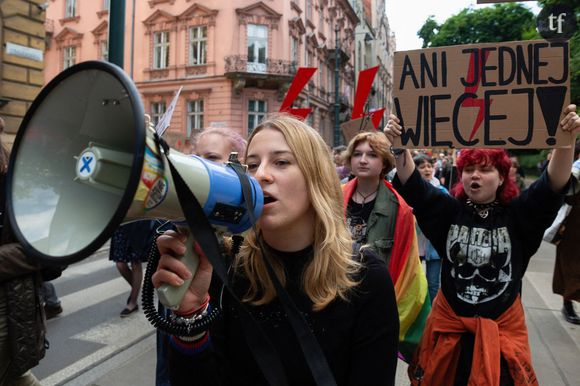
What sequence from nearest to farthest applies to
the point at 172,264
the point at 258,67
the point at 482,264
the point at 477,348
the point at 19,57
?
the point at 172,264
the point at 477,348
the point at 482,264
the point at 19,57
the point at 258,67

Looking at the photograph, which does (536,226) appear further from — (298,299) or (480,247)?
(298,299)

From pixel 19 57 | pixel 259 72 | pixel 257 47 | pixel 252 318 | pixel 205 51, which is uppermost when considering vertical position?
pixel 257 47

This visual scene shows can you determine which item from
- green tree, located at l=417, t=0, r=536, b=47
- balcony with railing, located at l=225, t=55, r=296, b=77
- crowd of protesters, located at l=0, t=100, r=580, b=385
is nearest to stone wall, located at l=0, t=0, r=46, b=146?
crowd of protesters, located at l=0, t=100, r=580, b=385

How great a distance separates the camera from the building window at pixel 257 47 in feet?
77.9

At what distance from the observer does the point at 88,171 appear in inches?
36.4

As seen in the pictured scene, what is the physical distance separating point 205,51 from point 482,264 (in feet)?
76.7

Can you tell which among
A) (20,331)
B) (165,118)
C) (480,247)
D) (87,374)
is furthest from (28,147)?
(87,374)

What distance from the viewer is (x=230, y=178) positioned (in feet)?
3.65

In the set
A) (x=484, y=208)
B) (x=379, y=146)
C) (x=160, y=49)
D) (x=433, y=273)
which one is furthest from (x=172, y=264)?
(x=160, y=49)

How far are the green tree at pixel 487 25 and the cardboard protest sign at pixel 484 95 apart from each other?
86.6 ft

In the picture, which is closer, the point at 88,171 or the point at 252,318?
the point at 88,171

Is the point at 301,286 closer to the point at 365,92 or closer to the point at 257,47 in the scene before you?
the point at 365,92

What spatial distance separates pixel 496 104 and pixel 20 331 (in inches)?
104

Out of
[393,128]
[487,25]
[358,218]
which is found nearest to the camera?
[393,128]
